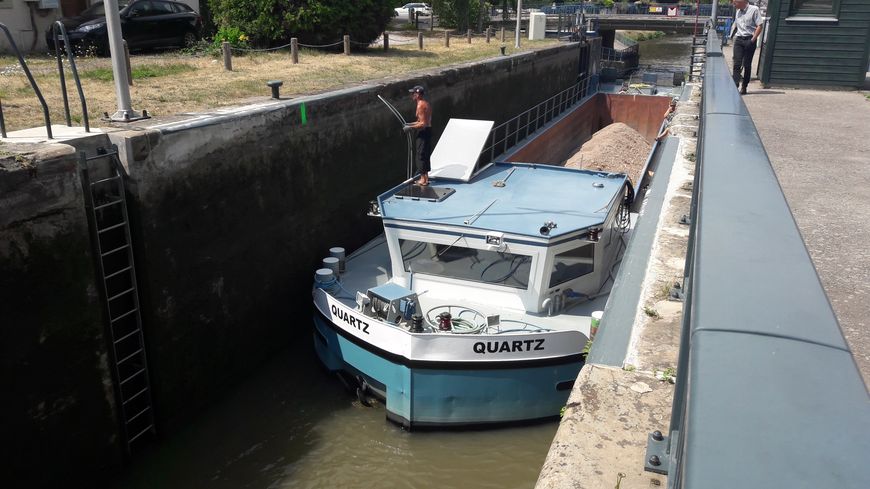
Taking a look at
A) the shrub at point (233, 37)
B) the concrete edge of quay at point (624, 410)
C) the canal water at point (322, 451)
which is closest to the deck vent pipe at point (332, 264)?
the canal water at point (322, 451)

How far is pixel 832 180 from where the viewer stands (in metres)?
5.44

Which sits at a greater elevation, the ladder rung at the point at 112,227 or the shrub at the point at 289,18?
the shrub at the point at 289,18

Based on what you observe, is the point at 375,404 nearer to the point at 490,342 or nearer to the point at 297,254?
the point at 490,342

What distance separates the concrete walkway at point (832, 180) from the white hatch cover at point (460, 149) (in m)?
4.09

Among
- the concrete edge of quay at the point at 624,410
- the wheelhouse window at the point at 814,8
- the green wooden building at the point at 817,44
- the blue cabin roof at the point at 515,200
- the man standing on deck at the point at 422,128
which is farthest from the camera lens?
the man standing on deck at the point at 422,128

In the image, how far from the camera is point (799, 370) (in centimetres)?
108

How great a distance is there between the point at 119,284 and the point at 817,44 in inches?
405

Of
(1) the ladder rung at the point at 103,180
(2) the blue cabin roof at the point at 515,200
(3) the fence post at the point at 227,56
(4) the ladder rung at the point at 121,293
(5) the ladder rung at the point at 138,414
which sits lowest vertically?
(5) the ladder rung at the point at 138,414

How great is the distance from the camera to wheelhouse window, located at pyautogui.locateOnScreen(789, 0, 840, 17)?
10736 millimetres

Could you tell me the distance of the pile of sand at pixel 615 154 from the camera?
18875 millimetres

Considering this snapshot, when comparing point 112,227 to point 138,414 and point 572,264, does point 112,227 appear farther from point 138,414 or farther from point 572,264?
point 572,264

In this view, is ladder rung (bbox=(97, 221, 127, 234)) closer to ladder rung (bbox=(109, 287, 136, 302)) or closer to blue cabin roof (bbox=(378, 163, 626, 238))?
ladder rung (bbox=(109, 287, 136, 302))

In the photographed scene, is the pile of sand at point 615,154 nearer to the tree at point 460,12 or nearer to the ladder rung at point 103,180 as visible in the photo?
the ladder rung at point 103,180

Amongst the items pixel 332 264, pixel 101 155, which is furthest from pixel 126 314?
pixel 332 264
